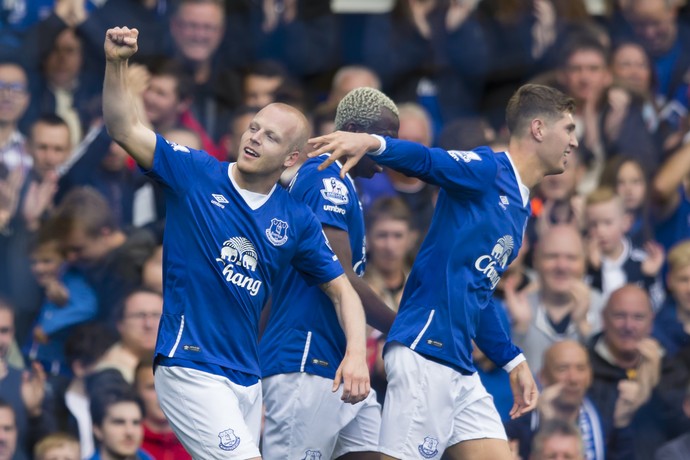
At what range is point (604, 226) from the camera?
10422 mm

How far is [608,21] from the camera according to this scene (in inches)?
480

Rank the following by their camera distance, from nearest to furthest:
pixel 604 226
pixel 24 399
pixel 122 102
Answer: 1. pixel 122 102
2. pixel 24 399
3. pixel 604 226

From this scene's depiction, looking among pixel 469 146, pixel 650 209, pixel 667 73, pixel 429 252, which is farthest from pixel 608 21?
pixel 429 252

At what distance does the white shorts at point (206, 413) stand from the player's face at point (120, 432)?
210 centimetres

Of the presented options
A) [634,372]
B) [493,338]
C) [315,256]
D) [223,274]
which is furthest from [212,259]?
[634,372]

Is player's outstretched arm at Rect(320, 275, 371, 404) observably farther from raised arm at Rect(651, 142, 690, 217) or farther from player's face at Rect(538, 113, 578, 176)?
raised arm at Rect(651, 142, 690, 217)

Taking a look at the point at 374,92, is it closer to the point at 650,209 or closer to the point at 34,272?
the point at 34,272

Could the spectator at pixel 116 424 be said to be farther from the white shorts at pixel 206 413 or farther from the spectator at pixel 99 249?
the white shorts at pixel 206 413

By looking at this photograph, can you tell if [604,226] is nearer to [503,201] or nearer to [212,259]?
[503,201]

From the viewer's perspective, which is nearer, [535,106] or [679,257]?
[535,106]

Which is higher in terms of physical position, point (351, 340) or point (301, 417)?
point (351, 340)

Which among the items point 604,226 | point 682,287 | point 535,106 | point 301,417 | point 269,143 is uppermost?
point 535,106

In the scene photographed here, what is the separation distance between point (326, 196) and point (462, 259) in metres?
0.70

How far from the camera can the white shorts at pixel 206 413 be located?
632 cm
